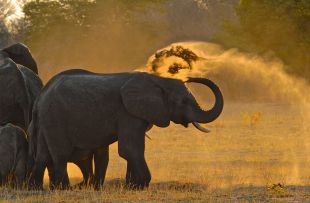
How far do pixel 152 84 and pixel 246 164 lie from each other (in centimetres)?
611

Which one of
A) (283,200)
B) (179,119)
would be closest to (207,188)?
(179,119)

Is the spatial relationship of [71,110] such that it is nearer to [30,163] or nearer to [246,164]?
[30,163]

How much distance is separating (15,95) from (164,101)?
2929 mm

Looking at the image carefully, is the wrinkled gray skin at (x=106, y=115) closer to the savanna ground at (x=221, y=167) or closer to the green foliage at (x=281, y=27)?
the savanna ground at (x=221, y=167)

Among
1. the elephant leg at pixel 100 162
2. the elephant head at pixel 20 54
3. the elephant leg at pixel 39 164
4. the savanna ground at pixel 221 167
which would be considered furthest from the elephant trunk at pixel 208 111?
the elephant head at pixel 20 54

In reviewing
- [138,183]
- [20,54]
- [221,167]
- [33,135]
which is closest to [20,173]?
[33,135]

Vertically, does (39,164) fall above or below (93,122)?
below

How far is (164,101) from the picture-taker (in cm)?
1488

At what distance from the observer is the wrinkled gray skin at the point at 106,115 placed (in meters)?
14.6

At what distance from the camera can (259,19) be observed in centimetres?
5162

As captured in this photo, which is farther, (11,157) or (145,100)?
(11,157)

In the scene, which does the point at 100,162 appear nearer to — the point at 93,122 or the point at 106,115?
the point at 93,122

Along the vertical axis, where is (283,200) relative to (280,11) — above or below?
below

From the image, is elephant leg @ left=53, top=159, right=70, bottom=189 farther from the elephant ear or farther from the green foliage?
the green foliage
